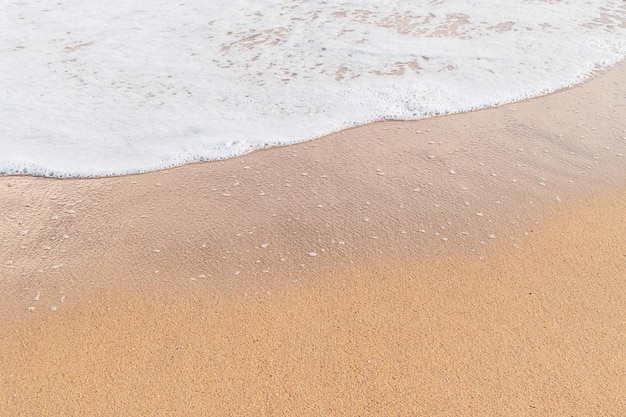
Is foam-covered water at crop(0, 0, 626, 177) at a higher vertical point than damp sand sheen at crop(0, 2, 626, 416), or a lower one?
lower

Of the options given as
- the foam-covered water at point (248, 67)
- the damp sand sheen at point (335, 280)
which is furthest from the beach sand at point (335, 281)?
the foam-covered water at point (248, 67)

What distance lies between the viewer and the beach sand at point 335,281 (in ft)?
7.48

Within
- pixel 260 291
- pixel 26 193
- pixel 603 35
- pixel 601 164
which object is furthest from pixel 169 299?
pixel 603 35

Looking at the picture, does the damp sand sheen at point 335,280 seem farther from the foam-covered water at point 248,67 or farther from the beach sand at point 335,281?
the foam-covered water at point 248,67

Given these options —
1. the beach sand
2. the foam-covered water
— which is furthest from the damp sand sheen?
the foam-covered water

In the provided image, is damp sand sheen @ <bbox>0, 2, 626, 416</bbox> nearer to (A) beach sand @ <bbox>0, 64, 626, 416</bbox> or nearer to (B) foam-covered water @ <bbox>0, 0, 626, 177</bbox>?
(A) beach sand @ <bbox>0, 64, 626, 416</bbox>

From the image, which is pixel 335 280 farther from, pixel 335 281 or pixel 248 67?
pixel 248 67

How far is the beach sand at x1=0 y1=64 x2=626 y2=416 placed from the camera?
89.7 inches

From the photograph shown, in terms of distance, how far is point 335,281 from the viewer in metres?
2.81

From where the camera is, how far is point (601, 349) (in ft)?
7.96

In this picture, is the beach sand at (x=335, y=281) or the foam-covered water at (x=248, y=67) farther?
the foam-covered water at (x=248, y=67)

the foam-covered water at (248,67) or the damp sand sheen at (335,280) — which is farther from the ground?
the damp sand sheen at (335,280)

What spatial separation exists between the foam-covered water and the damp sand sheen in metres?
0.38

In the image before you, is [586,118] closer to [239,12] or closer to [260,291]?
[260,291]
